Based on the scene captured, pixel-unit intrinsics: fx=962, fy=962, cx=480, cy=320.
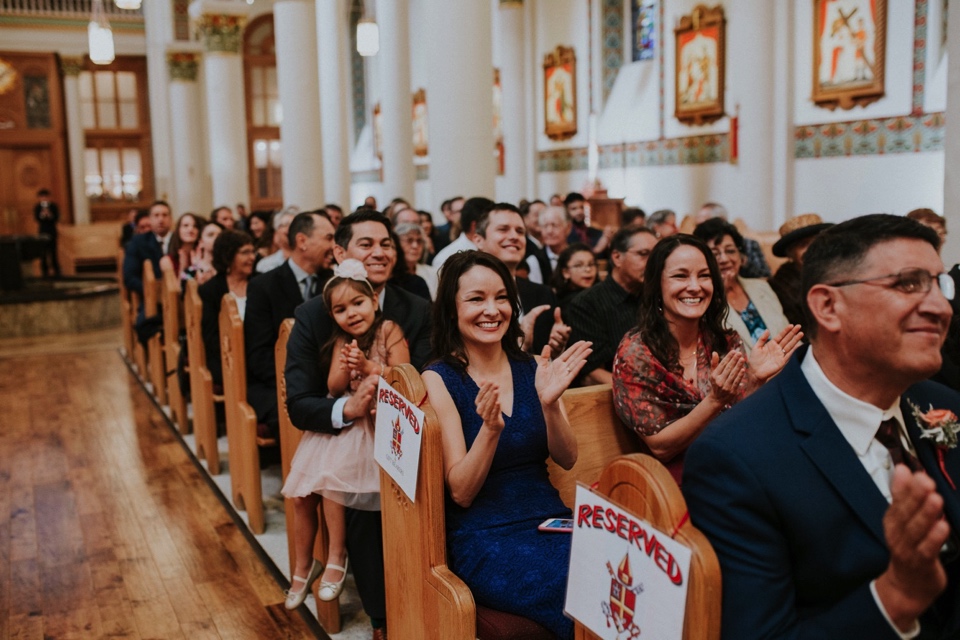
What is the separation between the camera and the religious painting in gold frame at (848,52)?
10.3 meters

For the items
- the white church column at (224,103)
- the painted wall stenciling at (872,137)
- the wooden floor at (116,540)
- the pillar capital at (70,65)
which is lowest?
the wooden floor at (116,540)

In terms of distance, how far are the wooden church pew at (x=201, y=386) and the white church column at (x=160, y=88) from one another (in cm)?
1538

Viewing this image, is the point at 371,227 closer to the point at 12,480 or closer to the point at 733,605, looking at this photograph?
the point at 733,605

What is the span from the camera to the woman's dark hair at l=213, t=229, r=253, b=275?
577cm

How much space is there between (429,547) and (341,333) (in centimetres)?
122

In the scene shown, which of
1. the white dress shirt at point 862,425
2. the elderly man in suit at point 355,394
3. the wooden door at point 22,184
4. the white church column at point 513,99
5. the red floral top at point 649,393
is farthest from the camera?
the wooden door at point 22,184

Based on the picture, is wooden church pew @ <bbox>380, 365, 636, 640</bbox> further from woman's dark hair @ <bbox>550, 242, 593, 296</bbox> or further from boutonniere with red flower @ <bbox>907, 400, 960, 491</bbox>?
woman's dark hair @ <bbox>550, 242, 593, 296</bbox>

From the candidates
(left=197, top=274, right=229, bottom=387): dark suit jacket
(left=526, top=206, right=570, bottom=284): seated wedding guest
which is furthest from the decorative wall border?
(left=197, top=274, right=229, bottom=387): dark suit jacket

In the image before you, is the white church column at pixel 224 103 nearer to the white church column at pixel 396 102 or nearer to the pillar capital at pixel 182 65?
the white church column at pixel 396 102

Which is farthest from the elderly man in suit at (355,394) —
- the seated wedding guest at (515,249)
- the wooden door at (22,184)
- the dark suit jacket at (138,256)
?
the wooden door at (22,184)

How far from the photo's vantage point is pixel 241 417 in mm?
4715

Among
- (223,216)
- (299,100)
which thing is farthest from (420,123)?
(223,216)

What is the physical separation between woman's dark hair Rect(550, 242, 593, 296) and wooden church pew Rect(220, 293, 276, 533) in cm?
182

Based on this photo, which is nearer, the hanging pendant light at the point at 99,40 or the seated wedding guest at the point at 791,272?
the seated wedding guest at the point at 791,272
